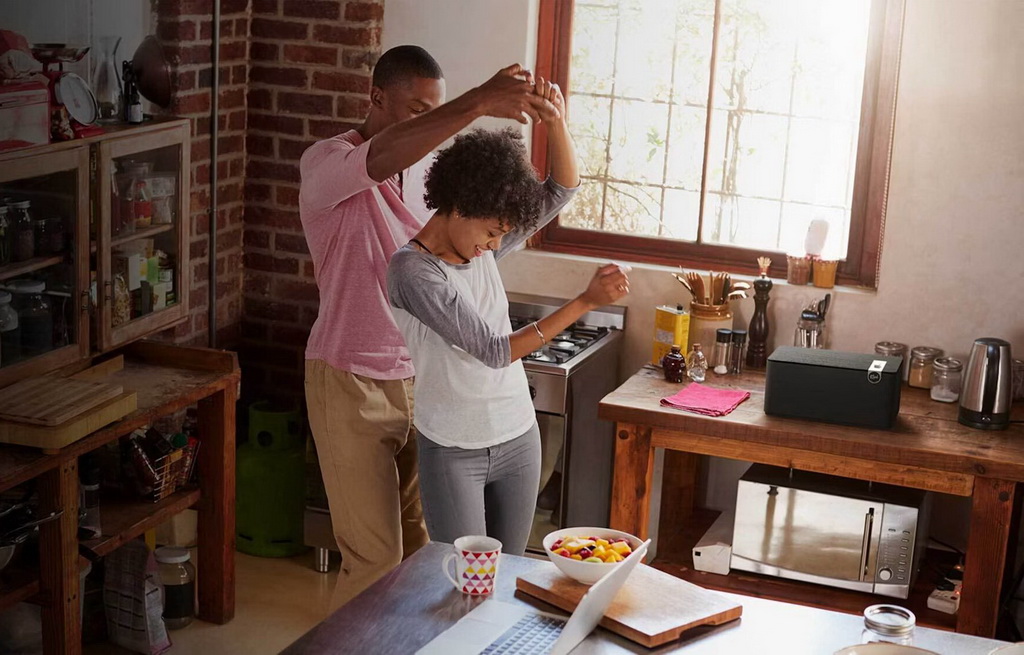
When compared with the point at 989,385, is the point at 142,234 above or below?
above

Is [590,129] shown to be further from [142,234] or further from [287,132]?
[142,234]

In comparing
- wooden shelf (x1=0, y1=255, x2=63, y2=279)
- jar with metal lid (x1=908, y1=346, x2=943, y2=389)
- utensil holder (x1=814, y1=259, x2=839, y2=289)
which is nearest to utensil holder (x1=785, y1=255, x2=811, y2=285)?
utensil holder (x1=814, y1=259, x2=839, y2=289)

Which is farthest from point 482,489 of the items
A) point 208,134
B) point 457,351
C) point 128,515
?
point 208,134

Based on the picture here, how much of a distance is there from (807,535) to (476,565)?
1.78m

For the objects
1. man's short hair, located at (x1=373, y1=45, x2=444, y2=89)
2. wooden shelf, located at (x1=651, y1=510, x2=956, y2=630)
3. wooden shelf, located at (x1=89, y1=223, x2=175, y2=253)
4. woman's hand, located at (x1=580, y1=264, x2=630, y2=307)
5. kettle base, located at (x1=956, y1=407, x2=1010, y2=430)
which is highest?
man's short hair, located at (x1=373, y1=45, x2=444, y2=89)

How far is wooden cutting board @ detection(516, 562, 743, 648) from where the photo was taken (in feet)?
7.16

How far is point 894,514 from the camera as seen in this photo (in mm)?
3688

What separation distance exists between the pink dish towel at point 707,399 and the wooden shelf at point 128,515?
5.04 feet

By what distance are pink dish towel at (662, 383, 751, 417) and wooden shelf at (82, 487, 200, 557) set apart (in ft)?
5.04

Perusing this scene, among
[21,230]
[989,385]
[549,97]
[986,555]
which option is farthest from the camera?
[989,385]

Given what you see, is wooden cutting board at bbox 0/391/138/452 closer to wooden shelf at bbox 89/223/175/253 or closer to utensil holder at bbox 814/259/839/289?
wooden shelf at bbox 89/223/175/253

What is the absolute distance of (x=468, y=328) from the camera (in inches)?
109

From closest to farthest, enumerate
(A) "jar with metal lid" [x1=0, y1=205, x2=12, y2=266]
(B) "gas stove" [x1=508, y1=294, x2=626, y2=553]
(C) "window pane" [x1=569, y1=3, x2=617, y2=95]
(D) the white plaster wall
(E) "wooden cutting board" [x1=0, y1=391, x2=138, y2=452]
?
1. (E) "wooden cutting board" [x1=0, y1=391, x2=138, y2=452]
2. (A) "jar with metal lid" [x1=0, y1=205, x2=12, y2=266]
3. (D) the white plaster wall
4. (B) "gas stove" [x1=508, y1=294, x2=626, y2=553]
5. (C) "window pane" [x1=569, y1=3, x2=617, y2=95]

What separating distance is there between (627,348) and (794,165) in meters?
0.87
